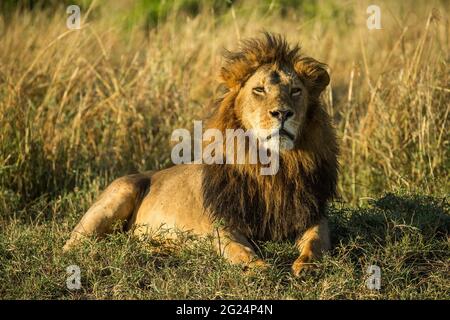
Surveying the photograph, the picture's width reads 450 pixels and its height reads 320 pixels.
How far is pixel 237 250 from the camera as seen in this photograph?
195 inches

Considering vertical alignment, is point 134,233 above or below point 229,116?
below

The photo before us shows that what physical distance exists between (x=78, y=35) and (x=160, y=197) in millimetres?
2655

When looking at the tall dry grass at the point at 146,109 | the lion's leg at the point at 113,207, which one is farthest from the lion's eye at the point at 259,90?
the tall dry grass at the point at 146,109

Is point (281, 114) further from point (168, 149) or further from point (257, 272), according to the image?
point (168, 149)

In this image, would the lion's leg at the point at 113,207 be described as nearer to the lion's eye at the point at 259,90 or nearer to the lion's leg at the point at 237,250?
the lion's leg at the point at 237,250

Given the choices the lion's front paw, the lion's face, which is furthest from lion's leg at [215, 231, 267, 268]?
the lion's face

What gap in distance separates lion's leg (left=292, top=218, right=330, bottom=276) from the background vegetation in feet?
0.24

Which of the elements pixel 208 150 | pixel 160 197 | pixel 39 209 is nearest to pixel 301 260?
pixel 208 150

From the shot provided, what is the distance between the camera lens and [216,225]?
201 inches

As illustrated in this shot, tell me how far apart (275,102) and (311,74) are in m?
0.50

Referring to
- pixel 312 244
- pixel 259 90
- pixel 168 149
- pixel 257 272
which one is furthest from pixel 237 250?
pixel 168 149

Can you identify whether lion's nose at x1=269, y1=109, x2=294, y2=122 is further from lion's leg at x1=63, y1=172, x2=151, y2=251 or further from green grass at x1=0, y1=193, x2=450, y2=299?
lion's leg at x1=63, y1=172, x2=151, y2=251

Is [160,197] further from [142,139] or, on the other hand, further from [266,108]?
[142,139]

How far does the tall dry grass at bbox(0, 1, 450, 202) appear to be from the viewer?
7.15 m
